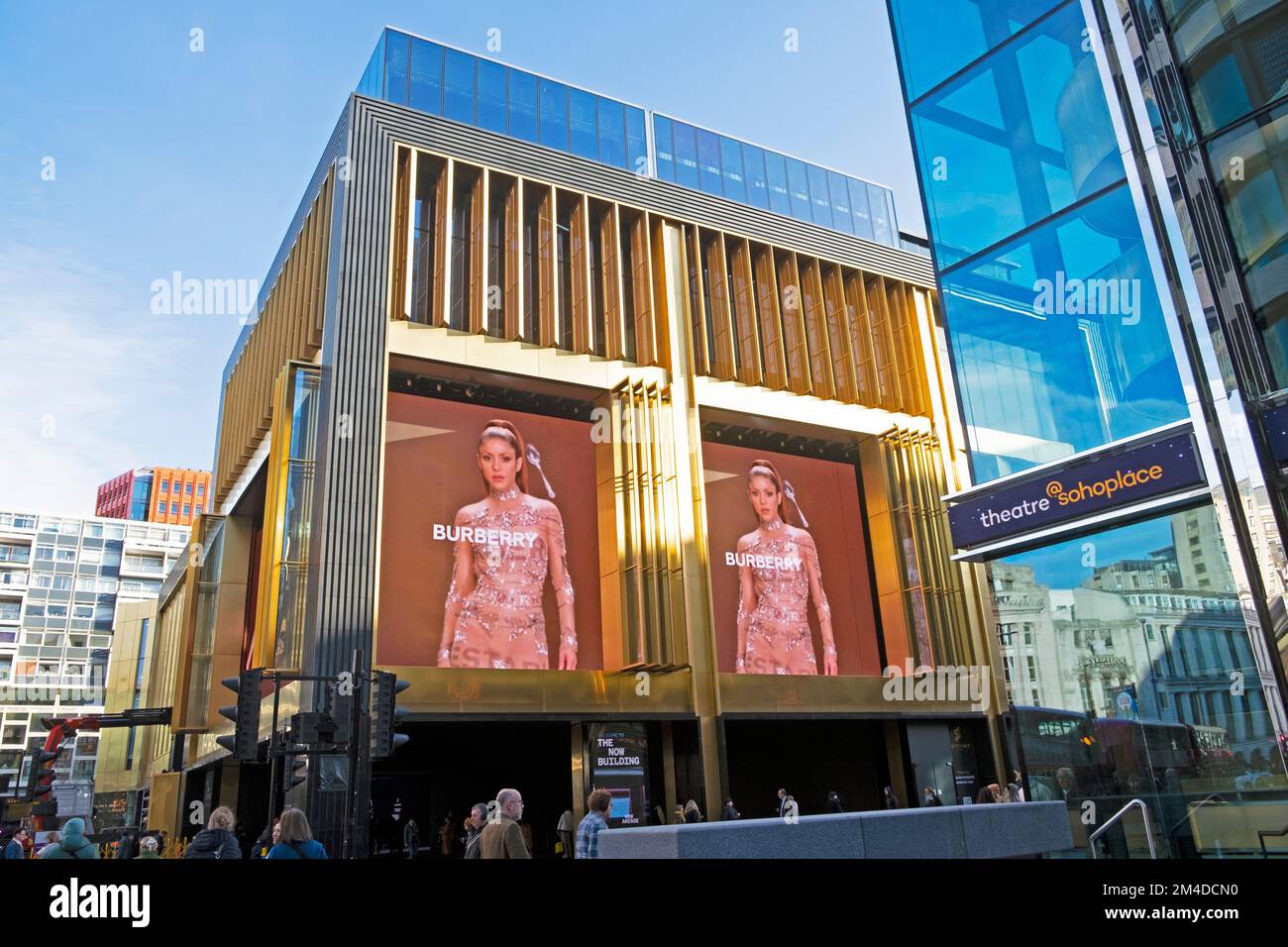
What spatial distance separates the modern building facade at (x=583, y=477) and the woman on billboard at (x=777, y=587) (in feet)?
0.37

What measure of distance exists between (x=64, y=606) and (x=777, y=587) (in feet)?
332

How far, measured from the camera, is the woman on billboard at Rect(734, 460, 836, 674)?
28453 mm

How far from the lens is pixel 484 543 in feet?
82.3

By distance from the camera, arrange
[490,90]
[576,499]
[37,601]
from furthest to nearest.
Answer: [37,601]
[490,90]
[576,499]

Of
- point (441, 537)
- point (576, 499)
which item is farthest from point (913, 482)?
point (441, 537)

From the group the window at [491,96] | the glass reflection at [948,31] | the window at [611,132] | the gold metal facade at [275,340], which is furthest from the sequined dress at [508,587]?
the glass reflection at [948,31]

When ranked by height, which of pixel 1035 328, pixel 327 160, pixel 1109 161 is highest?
pixel 327 160

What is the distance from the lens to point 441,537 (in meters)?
24.6

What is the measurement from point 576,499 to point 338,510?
276 inches

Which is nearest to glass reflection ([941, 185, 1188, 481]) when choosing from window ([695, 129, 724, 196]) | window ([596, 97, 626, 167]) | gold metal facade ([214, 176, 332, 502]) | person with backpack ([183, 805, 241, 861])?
person with backpack ([183, 805, 241, 861])

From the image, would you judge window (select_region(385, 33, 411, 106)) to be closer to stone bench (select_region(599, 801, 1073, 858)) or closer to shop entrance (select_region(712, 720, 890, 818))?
shop entrance (select_region(712, 720, 890, 818))

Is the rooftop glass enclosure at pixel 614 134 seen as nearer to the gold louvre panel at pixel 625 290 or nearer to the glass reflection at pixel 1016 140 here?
the gold louvre panel at pixel 625 290

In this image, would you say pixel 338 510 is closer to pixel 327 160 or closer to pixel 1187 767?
pixel 327 160
